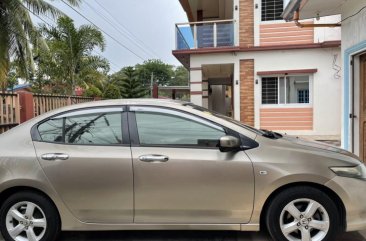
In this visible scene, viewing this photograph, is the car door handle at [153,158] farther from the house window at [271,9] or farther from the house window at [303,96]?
the house window at [271,9]

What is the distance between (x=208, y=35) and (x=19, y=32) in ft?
24.9

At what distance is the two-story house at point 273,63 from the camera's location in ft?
49.5

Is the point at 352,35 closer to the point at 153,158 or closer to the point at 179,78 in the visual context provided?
the point at 153,158

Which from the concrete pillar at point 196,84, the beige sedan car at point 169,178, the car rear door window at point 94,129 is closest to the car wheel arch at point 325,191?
the beige sedan car at point 169,178

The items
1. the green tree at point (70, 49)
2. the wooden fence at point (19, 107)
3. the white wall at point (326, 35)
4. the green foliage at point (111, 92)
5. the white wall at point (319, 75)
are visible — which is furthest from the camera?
the green foliage at point (111, 92)

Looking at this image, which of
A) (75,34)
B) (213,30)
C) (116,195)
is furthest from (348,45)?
(75,34)

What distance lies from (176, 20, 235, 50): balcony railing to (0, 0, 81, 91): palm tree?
4.60 m

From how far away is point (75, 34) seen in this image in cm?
1877

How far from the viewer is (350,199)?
3.70 metres

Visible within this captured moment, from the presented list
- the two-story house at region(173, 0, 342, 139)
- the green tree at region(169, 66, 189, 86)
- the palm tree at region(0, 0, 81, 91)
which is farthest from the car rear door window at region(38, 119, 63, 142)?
the green tree at region(169, 66, 189, 86)

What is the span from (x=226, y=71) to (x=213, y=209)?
1599cm

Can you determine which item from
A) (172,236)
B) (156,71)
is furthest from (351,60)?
(156,71)

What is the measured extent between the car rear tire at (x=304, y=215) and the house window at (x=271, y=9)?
1316cm

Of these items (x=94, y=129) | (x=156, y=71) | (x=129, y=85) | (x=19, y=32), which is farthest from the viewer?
(x=156, y=71)
